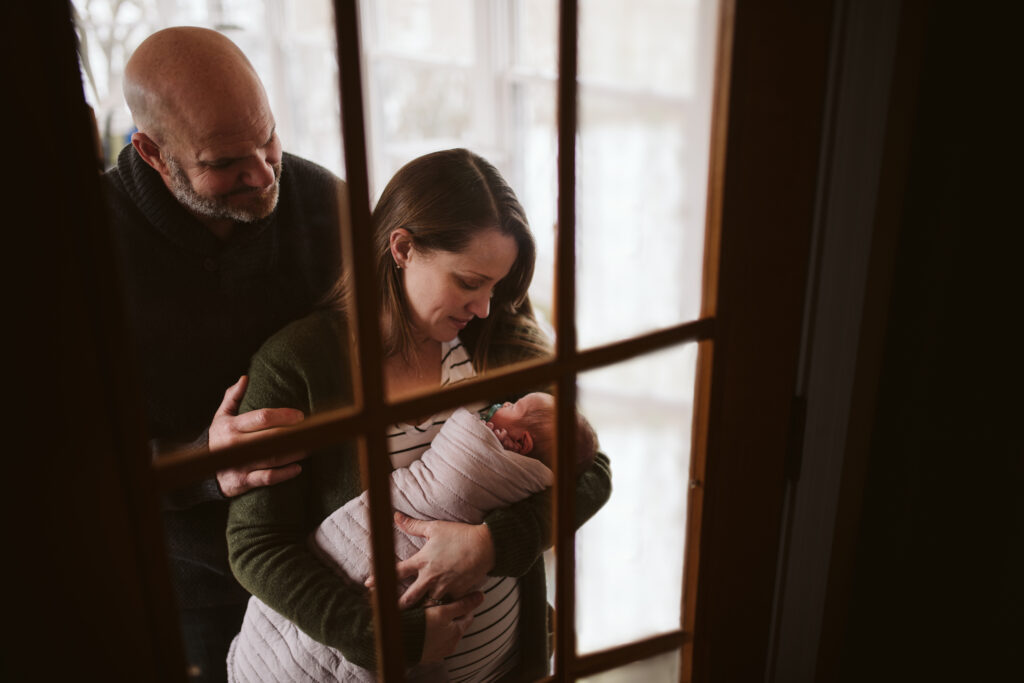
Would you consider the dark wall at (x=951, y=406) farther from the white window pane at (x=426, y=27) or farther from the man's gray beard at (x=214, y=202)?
the man's gray beard at (x=214, y=202)

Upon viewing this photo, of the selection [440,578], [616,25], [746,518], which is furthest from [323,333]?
[746,518]

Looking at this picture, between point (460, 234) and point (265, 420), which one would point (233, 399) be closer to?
point (265, 420)

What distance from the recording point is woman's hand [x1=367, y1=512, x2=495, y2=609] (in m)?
0.84

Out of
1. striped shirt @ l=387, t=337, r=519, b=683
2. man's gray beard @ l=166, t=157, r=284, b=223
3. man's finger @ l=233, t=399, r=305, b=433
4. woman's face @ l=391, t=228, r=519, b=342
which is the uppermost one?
man's gray beard @ l=166, t=157, r=284, b=223

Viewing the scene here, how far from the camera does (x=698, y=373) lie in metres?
0.97

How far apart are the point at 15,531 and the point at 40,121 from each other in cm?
27

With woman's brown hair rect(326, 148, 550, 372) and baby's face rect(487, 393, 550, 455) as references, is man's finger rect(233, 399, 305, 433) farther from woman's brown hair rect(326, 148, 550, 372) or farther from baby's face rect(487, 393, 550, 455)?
baby's face rect(487, 393, 550, 455)

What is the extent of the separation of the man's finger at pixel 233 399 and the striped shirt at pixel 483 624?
0.61 feet

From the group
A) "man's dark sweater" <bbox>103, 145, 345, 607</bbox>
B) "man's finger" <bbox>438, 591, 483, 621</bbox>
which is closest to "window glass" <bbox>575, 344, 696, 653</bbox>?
"man's finger" <bbox>438, 591, 483, 621</bbox>

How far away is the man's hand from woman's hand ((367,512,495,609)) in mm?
147

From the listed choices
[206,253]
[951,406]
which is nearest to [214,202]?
[206,253]

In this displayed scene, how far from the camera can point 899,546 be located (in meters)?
1.10

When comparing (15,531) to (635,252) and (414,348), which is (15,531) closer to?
(414,348)

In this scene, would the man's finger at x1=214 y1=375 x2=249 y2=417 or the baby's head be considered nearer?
the man's finger at x1=214 y1=375 x2=249 y2=417
